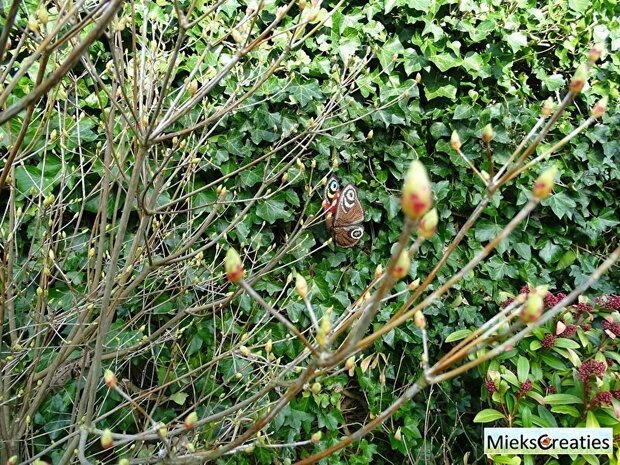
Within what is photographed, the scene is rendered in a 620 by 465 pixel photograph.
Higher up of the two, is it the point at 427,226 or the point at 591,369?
the point at 427,226

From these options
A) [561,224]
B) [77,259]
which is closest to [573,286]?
[561,224]

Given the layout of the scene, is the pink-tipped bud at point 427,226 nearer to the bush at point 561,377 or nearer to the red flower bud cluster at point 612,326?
the bush at point 561,377

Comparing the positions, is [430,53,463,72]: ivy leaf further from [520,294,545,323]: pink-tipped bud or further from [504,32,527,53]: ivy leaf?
[520,294,545,323]: pink-tipped bud

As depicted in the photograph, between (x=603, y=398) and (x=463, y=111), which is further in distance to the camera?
(x=463, y=111)

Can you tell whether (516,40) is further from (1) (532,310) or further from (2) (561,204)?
(1) (532,310)

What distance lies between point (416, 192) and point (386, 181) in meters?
2.34

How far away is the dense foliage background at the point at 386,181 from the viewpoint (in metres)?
2.33

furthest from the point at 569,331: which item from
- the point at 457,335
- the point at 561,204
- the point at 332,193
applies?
the point at 332,193

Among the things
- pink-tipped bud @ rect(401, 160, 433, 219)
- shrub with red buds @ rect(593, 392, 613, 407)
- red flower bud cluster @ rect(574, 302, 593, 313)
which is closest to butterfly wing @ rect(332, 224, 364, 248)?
red flower bud cluster @ rect(574, 302, 593, 313)

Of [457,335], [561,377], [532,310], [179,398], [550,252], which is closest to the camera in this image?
[532,310]

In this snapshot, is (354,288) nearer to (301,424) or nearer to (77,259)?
(301,424)

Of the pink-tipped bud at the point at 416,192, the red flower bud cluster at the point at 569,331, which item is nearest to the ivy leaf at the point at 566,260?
the red flower bud cluster at the point at 569,331

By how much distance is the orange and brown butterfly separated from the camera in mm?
2387

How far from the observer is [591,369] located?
216 cm
